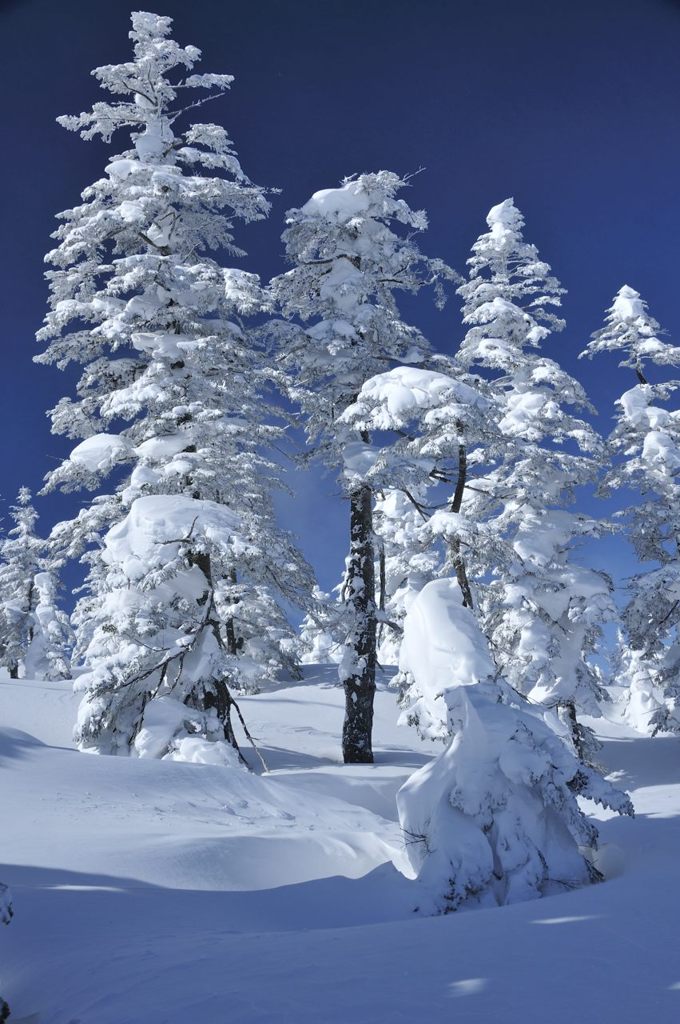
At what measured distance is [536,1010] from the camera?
2.58 metres

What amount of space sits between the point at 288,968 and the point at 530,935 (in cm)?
135

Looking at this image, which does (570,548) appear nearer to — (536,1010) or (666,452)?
(666,452)

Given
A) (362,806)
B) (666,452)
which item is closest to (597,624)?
(666,452)

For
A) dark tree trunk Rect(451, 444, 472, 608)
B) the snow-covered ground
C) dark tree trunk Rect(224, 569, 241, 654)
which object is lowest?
the snow-covered ground

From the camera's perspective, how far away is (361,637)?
47.5 ft

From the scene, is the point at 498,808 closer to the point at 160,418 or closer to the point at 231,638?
the point at 160,418

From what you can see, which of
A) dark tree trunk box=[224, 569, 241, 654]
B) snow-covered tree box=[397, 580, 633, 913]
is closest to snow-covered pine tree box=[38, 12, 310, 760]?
snow-covered tree box=[397, 580, 633, 913]

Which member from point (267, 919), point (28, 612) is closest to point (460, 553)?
point (267, 919)

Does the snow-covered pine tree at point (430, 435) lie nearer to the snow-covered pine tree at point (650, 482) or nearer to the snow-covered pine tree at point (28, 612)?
the snow-covered pine tree at point (650, 482)

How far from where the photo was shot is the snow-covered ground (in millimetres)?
2791

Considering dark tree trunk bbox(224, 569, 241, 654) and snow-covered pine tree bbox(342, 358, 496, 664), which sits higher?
snow-covered pine tree bbox(342, 358, 496, 664)

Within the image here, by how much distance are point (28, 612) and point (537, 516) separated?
103 feet

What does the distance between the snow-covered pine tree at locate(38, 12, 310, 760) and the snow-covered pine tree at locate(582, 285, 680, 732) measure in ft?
29.6

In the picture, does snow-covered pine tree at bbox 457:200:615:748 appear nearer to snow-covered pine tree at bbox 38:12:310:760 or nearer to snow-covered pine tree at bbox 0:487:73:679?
snow-covered pine tree at bbox 38:12:310:760
